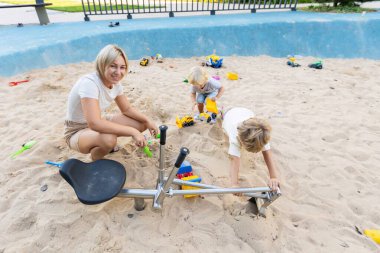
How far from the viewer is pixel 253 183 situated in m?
2.13

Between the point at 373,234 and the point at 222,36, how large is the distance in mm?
5178

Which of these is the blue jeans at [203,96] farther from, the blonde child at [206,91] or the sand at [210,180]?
the sand at [210,180]

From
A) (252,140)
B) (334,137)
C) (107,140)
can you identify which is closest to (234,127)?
(252,140)

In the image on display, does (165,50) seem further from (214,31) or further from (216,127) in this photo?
(216,127)

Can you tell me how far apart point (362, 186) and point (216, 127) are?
55.0 inches

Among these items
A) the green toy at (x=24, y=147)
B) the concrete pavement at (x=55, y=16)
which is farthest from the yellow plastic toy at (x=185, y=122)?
the concrete pavement at (x=55, y=16)

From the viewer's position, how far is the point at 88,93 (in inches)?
69.9

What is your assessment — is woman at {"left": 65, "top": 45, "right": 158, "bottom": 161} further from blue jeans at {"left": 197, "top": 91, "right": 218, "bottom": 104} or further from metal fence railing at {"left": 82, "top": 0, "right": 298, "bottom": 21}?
metal fence railing at {"left": 82, "top": 0, "right": 298, "bottom": 21}

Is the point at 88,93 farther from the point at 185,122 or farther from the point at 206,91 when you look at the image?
the point at 206,91

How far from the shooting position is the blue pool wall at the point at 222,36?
5469 mm

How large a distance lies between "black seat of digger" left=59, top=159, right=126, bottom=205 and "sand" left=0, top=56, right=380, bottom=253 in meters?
0.30

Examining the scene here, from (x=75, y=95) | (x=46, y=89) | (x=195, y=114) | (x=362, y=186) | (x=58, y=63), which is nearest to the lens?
(x=75, y=95)

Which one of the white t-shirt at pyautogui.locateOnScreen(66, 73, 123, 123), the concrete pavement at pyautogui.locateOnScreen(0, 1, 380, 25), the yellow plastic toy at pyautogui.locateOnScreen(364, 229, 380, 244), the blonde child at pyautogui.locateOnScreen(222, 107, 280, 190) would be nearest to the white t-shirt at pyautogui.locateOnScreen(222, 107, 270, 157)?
the blonde child at pyautogui.locateOnScreen(222, 107, 280, 190)

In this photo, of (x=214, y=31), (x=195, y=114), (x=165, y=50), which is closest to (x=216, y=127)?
(x=195, y=114)
